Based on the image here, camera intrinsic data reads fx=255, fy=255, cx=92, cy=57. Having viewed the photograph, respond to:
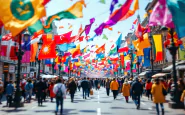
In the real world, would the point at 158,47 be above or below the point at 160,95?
above

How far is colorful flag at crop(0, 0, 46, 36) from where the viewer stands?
47.5 ft

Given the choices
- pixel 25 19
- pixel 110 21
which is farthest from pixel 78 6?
pixel 25 19

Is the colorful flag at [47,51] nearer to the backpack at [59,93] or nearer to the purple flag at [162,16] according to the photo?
the backpack at [59,93]

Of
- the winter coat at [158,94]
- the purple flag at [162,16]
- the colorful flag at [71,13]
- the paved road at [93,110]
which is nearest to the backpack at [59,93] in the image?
the paved road at [93,110]

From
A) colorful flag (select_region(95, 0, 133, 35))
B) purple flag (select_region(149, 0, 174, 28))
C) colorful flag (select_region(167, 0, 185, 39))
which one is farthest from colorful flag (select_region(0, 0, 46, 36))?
colorful flag (select_region(167, 0, 185, 39))

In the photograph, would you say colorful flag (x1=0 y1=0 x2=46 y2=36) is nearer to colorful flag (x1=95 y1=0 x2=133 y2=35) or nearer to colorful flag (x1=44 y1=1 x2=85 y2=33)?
colorful flag (x1=44 y1=1 x2=85 y2=33)

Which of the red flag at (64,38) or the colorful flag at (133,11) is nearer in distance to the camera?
the colorful flag at (133,11)

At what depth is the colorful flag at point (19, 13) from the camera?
14477 millimetres

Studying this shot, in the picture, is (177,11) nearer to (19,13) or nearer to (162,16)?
(162,16)

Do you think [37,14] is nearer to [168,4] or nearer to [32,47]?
[168,4]

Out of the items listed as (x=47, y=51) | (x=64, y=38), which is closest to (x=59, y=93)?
(x=64, y=38)

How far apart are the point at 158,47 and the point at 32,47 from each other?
14775mm

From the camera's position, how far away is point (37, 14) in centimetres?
1465

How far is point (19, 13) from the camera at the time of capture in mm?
15234
